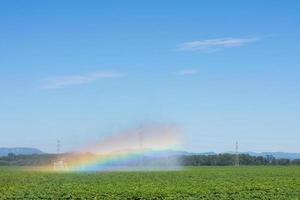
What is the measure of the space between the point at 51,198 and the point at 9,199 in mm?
2061

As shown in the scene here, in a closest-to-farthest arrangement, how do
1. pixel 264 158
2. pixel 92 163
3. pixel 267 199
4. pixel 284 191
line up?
pixel 267 199 < pixel 284 191 < pixel 92 163 < pixel 264 158

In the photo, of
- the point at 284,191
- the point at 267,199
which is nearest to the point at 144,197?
the point at 267,199

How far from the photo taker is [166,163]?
4838 inches

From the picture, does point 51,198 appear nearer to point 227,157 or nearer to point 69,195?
point 69,195

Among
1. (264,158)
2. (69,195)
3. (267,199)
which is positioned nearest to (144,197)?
(69,195)

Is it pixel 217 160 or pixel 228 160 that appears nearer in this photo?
pixel 217 160

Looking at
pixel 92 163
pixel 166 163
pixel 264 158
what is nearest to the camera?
pixel 92 163

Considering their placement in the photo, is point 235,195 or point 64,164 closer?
point 235,195

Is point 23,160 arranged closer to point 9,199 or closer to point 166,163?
point 166,163

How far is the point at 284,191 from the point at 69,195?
37.9ft

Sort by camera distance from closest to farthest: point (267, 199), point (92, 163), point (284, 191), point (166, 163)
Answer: point (267, 199) < point (284, 191) < point (92, 163) < point (166, 163)

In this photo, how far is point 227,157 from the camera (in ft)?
561

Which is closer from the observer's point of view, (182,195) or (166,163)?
(182,195)

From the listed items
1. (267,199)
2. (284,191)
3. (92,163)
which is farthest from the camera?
(92,163)
